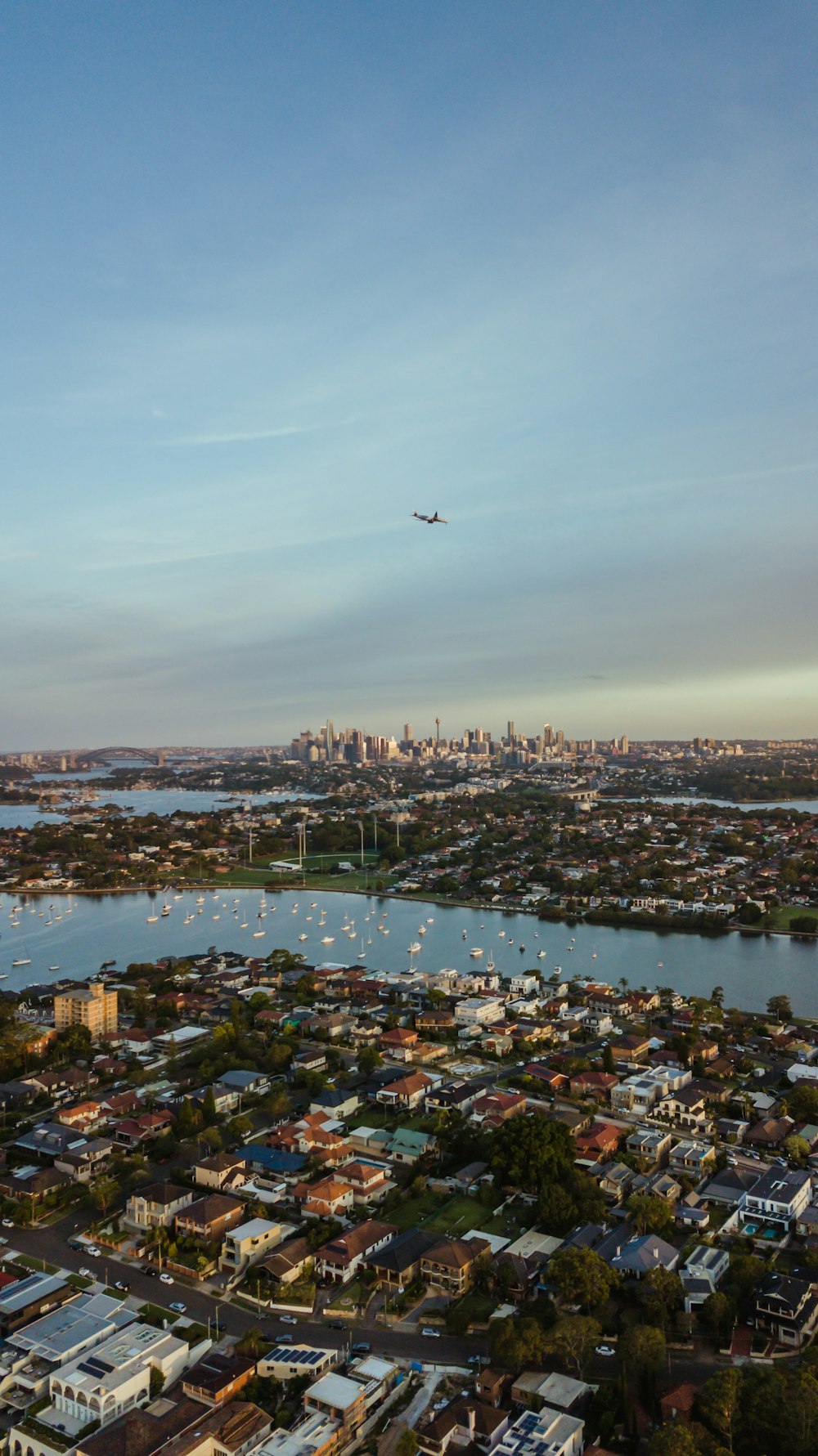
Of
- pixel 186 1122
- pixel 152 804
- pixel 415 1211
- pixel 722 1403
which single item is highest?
pixel 152 804

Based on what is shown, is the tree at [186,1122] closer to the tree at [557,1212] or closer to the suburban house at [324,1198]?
the suburban house at [324,1198]

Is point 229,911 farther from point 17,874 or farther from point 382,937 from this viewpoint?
point 17,874

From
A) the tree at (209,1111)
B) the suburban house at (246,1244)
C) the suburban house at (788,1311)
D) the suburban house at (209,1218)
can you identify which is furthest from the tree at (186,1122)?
the suburban house at (788,1311)

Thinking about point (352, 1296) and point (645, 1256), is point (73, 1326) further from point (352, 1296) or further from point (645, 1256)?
point (645, 1256)

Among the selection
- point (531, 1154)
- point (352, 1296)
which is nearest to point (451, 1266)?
point (352, 1296)

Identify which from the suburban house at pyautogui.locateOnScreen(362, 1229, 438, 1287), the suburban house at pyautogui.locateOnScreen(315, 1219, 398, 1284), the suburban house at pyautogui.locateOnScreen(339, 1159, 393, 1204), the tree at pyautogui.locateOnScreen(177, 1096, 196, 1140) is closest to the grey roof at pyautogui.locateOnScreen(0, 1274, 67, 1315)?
the suburban house at pyautogui.locateOnScreen(315, 1219, 398, 1284)

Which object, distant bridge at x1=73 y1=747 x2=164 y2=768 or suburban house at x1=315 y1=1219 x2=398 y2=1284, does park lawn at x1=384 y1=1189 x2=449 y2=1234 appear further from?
distant bridge at x1=73 y1=747 x2=164 y2=768

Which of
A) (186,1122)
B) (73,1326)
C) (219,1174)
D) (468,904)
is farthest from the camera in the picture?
(468,904)

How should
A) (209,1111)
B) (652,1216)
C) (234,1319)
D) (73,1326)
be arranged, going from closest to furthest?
(73,1326), (234,1319), (652,1216), (209,1111)
